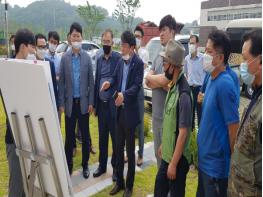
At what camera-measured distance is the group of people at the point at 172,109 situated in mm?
2127

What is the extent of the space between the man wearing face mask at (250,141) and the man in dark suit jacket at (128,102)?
1753 mm

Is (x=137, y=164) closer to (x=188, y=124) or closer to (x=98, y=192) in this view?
(x=98, y=192)

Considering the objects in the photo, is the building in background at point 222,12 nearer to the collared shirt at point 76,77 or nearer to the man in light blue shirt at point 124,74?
the collared shirt at point 76,77

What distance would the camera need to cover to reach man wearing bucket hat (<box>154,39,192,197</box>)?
2689mm

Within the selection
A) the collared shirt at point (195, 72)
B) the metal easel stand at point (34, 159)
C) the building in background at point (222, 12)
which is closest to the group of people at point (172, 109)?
the metal easel stand at point (34, 159)

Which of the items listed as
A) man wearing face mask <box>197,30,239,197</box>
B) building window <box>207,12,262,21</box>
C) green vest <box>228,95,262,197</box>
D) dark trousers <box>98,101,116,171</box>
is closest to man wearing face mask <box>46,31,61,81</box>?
dark trousers <box>98,101,116,171</box>

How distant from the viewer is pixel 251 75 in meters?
2.19

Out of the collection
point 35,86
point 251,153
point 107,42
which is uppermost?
point 107,42

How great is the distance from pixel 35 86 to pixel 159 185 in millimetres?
1466

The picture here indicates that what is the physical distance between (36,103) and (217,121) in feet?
4.28

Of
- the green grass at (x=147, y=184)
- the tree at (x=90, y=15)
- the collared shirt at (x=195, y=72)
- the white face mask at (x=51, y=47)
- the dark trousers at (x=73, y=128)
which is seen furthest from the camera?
the tree at (x=90, y=15)

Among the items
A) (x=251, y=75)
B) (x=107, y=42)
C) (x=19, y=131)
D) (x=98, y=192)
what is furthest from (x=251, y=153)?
(x=107, y=42)

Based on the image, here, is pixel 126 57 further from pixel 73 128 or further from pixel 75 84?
pixel 73 128

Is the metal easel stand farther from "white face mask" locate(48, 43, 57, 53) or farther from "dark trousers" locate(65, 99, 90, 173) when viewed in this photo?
"white face mask" locate(48, 43, 57, 53)
